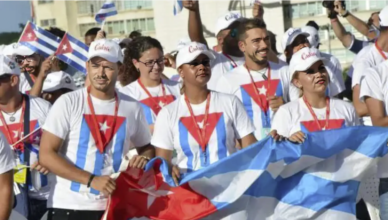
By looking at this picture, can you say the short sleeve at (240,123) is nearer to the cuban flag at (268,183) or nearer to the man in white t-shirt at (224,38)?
the cuban flag at (268,183)

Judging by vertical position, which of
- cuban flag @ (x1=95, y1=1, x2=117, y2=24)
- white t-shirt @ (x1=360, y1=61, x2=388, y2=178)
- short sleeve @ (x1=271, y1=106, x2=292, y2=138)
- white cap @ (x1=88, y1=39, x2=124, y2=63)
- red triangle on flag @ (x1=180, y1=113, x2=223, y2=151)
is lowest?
short sleeve @ (x1=271, y1=106, x2=292, y2=138)

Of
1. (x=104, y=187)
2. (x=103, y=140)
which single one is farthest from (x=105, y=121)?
(x=104, y=187)

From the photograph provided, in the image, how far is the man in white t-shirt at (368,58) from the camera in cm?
840

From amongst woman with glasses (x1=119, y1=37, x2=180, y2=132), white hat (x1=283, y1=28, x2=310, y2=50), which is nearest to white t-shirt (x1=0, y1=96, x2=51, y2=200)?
woman with glasses (x1=119, y1=37, x2=180, y2=132)

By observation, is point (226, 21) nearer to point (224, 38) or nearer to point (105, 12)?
Result: point (224, 38)

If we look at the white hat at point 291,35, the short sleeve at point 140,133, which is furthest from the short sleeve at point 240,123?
the white hat at point 291,35

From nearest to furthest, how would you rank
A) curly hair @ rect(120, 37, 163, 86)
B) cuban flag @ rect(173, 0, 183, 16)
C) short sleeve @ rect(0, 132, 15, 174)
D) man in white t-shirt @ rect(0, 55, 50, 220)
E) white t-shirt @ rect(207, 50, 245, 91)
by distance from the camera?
short sleeve @ rect(0, 132, 15, 174) → man in white t-shirt @ rect(0, 55, 50, 220) → curly hair @ rect(120, 37, 163, 86) → white t-shirt @ rect(207, 50, 245, 91) → cuban flag @ rect(173, 0, 183, 16)

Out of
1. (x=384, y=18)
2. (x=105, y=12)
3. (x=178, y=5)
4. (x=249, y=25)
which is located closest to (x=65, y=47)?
(x=178, y=5)

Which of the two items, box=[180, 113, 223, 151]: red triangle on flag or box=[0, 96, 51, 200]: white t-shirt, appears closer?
box=[180, 113, 223, 151]: red triangle on flag

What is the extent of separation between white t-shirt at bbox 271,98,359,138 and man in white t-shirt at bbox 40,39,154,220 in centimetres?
128

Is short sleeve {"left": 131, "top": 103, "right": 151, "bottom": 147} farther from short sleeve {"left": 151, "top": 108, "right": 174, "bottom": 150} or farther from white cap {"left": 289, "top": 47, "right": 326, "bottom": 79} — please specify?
white cap {"left": 289, "top": 47, "right": 326, "bottom": 79}

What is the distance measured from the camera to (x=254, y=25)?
8.86 metres

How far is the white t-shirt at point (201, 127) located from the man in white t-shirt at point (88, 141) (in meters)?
0.30

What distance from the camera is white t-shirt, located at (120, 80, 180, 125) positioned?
9352 millimetres
